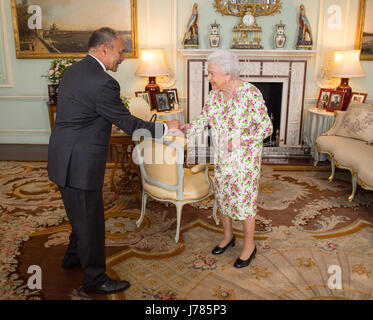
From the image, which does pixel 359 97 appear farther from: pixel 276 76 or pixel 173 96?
pixel 173 96

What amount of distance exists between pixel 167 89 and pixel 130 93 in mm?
720

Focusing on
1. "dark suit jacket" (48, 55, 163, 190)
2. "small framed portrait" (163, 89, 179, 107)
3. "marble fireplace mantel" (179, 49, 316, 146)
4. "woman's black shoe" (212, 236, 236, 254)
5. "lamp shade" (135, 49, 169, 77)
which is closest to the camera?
"dark suit jacket" (48, 55, 163, 190)

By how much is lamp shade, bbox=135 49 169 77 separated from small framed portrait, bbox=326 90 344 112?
256cm

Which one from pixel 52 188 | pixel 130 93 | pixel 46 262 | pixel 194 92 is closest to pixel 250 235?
pixel 46 262

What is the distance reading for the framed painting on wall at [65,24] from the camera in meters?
5.85

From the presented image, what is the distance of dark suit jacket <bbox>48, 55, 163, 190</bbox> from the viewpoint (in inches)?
79.6

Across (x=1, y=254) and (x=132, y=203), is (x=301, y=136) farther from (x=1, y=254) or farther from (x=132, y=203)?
(x=1, y=254)

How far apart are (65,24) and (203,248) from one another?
4.81 metres

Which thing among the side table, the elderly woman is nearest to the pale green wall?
the side table

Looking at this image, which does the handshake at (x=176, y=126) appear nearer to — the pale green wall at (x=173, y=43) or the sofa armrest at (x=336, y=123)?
the sofa armrest at (x=336, y=123)

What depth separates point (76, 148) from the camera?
2.05m

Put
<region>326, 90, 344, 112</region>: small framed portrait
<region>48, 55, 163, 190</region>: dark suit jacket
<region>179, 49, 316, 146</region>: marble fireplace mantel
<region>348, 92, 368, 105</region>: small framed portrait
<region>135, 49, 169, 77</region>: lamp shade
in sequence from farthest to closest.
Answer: <region>179, 49, 316, 146</region>: marble fireplace mantel < <region>135, 49, 169, 77</region>: lamp shade < <region>326, 90, 344, 112</region>: small framed portrait < <region>348, 92, 368, 105</region>: small framed portrait < <region>48, 55, 163, 190</region>: dark suit jacket

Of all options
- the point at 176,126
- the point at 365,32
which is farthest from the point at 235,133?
the point at 365,32

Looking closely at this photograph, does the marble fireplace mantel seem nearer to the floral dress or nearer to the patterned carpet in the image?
the patterned carpet
